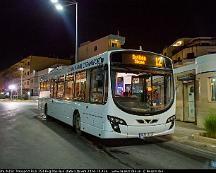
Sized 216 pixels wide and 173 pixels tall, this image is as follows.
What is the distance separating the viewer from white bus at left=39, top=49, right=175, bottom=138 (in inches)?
404

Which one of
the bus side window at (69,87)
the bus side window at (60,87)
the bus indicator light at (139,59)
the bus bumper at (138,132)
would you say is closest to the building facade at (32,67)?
the bus side window at (60,87)

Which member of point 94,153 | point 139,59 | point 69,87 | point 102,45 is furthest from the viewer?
point 102,45

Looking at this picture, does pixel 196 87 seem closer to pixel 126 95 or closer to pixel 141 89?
pixel 141 89

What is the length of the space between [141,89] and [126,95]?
116 centimetres

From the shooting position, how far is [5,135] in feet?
43.2

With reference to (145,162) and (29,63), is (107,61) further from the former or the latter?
Answer: (29,63)

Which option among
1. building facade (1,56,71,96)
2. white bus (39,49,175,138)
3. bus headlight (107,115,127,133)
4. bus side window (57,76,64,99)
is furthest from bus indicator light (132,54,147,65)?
building facade (1,56,71,96)

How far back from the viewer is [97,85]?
11.2 meters

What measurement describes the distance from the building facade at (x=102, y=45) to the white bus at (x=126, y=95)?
50.7 metres

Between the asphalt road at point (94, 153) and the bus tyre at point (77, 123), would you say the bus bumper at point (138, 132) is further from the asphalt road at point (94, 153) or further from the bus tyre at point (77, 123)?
the bus tyre at point (77, 123)

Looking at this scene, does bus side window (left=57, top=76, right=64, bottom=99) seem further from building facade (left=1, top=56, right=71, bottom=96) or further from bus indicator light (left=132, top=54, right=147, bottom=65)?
building facade (left=1, top=56, right=71, bottom=96)

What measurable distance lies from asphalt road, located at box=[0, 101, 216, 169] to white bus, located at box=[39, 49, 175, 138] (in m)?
0.54

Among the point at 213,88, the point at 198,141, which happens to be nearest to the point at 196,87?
the point at 213,88

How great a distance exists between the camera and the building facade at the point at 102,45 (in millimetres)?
65500
